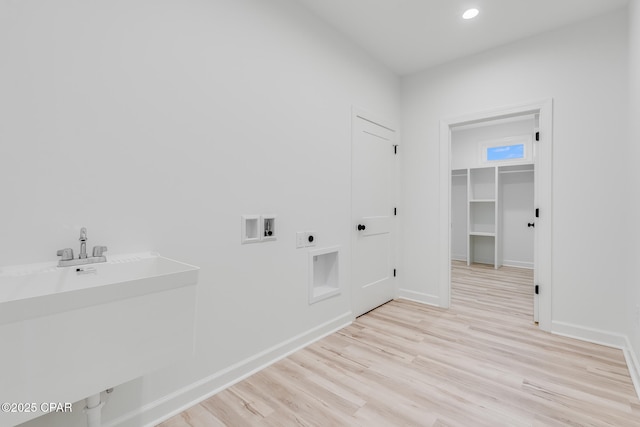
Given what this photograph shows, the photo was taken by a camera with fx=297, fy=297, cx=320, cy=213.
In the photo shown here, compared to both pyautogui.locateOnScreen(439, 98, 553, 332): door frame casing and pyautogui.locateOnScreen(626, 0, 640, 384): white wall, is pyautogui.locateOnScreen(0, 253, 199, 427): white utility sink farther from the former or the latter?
pyautogui.locateOnScreen(439, 98, 553, 332): door frame casing

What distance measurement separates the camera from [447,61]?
3.31m

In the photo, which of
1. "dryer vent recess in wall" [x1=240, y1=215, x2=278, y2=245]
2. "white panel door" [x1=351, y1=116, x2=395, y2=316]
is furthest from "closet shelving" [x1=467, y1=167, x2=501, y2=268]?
"dryer vent recess in wall" [x1=240, y1=215, x2=278, y2=245]

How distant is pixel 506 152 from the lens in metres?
5.55

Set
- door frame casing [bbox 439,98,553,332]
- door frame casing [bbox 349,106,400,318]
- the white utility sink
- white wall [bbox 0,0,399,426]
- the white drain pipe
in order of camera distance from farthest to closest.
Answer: door frame casing [bbox 349,106,400,318] → door frame casing [bbox 439,98,553,332] → white wall [bbox 0,0,399,426] → the white drain pipe → the white utility sink

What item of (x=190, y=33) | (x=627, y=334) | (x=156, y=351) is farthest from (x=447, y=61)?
(x=156, y=351)

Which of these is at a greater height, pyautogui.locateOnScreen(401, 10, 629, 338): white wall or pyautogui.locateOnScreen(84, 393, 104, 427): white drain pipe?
pyautogui.locateOnScreen(401, 10, 629, 338): white wall

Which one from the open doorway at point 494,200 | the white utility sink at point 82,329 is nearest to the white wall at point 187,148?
the white utility sink at point 82,329

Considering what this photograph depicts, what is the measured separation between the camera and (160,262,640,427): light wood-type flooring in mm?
1597

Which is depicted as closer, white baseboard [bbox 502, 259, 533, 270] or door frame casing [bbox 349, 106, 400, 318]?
door frame casing [bbox 349, 106, 400, 318]

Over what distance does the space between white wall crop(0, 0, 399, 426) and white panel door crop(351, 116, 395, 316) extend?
307mm

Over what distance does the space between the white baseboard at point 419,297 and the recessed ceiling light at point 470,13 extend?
2.75 metres

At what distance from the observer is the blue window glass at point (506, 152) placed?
5.41 m

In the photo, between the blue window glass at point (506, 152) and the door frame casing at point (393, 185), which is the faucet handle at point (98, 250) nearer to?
the door frame casing at point (393, 185)

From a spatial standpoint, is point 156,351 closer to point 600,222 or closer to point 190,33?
point 190,33
